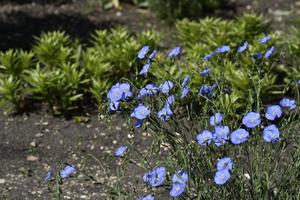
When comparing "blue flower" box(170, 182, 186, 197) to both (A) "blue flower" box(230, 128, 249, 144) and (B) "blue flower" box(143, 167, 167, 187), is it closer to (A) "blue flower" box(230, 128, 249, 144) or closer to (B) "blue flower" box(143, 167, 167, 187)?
(B) "blue flower" box(143, 167, 167, 187)

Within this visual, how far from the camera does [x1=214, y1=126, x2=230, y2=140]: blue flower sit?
275cm

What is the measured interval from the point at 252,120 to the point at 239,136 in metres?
0.09

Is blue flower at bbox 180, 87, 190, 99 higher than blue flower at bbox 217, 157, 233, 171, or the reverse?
blue flower at bbox 180, 87, 190, 99

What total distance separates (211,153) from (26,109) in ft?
7.39

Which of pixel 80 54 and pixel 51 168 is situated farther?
pixel 80 54

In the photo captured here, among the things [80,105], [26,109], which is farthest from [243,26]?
[26,109]

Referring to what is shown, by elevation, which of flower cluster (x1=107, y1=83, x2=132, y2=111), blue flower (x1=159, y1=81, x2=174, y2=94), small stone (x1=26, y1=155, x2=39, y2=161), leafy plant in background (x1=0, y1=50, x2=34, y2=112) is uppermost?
flower cluster (x1=107, y1=83, x2=132, y2=111)

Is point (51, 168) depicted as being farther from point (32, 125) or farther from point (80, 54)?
point (80, 54)

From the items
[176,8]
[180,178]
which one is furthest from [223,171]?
[176,8]

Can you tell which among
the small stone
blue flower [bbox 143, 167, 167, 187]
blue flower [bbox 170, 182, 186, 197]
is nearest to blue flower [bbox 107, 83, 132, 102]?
blue flower [bbox 143, 167, 167, 187]

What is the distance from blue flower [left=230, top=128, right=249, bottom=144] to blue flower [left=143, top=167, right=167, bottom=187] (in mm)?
287

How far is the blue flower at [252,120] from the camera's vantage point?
270 centimetres

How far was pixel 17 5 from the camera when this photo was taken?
23.2ft

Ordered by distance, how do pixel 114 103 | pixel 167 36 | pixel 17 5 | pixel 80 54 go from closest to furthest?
pixel 114 103, pixel 80 54, pixel 167 36, pixel 17 5
